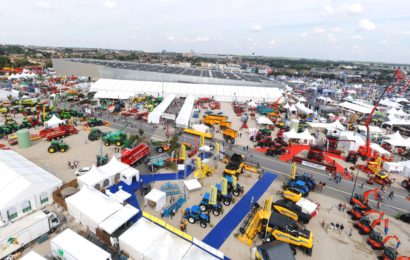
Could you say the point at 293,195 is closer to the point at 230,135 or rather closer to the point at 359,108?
the point at 230,135

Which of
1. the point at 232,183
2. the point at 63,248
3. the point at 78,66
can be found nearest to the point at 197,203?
the point at 232,183

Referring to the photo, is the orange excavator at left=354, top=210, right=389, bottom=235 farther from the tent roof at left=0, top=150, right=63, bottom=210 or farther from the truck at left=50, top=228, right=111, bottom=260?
the tent roof at left=0, top=150, right=63, bottom=210

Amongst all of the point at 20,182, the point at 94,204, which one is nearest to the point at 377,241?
the point at 94,204

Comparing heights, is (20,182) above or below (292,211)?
above

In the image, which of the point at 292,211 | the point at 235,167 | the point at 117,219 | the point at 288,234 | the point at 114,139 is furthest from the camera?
the point at 114,139

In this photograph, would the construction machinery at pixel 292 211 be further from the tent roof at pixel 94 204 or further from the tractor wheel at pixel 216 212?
the tent roof at pixel 94 204

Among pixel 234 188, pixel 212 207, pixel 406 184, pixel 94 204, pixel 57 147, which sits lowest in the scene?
pixel 406 184

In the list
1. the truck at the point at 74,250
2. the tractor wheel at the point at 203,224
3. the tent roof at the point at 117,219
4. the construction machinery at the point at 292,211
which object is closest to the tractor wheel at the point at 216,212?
the tractor wheel at the point at 203,224

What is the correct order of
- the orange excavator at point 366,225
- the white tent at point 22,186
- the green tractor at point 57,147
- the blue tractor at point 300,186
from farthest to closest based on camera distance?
the green tractor at point 57,147
the blue tractor at point 300,186
the orange excavator at point 366,225
the white tent at point 22,186
